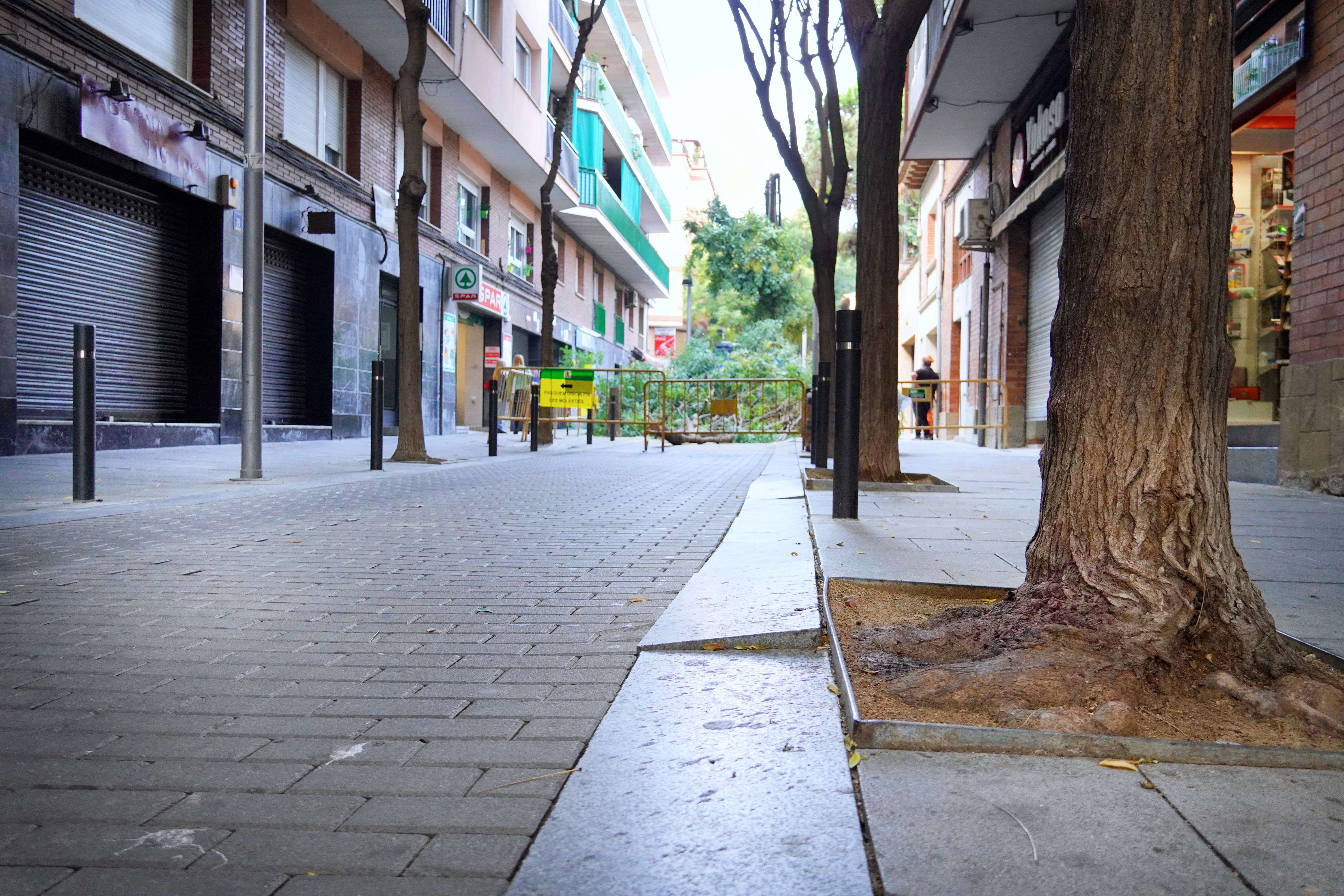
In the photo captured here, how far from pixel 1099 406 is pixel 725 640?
4.17ft

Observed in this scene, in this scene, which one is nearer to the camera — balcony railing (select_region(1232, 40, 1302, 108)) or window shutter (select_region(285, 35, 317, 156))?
balcony railing (select_region(1232, 40, 1302, 108))

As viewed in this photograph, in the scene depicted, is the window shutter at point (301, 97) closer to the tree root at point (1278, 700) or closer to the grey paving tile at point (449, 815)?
the grey paving tile at point (449, 815)

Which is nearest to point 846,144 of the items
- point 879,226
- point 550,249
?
point 550,249

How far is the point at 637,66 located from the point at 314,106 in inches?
825

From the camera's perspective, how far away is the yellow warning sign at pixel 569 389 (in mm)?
18406

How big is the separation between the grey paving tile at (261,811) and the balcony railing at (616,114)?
31.5 meters

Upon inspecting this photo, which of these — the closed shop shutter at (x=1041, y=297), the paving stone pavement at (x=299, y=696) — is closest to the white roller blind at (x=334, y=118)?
the closed shop shutter at (x=1041, y=297)

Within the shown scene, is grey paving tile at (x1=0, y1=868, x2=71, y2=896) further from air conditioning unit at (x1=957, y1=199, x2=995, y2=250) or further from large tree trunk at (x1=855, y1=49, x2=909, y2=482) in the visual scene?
air conditioning unit at (x1=957, y1=199, x2=995, y2=250)

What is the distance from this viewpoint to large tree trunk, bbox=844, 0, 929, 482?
8.52 meters

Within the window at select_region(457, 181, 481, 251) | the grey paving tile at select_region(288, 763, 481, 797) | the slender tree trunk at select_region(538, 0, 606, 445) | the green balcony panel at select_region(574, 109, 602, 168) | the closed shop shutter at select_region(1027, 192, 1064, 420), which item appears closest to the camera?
the grey paving tile at select_region(288, 763, 481, 797)

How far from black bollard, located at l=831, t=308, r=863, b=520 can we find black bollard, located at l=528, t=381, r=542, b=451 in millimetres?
10132

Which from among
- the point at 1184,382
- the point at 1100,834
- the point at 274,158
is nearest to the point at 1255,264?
the point at 1184,382

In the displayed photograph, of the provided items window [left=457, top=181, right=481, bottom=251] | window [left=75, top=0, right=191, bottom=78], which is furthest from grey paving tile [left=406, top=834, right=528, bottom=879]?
window [left=457, top=181, right=481, bottom=251]

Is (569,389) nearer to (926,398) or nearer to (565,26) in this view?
(926,398)
